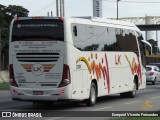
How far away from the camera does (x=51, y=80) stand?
17625mm

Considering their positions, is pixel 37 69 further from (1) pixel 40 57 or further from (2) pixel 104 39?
(2) pixel 104 39

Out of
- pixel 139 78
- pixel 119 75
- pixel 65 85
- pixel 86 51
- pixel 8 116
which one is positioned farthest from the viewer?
pixel 139 78

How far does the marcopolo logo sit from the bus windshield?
0.98m

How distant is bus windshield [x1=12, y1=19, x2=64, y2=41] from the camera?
1784 cm

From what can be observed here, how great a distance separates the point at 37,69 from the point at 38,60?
0.32 m

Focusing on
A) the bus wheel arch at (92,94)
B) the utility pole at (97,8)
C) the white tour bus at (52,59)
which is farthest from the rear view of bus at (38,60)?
the utility pole at (97,8)

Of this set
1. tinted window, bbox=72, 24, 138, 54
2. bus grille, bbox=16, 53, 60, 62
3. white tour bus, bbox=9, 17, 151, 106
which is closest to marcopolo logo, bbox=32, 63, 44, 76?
white tour bus, bbox=9, 17, 151, 106

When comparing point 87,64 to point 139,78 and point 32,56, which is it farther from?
point 139,78

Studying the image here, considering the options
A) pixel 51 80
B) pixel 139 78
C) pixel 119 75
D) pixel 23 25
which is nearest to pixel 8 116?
pixel 51 80

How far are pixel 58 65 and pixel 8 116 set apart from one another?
9.09ft

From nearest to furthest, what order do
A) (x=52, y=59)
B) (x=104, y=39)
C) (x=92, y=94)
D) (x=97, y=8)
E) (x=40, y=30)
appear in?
(x=52, y=59) < (x=40, y=30) < (x=92, y=94) < (x=104, y=39) < (x=97, y=8)

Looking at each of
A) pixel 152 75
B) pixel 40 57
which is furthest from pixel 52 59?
pixel 152 75

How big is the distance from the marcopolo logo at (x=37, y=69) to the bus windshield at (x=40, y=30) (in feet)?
3.20

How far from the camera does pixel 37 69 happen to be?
17750mm
